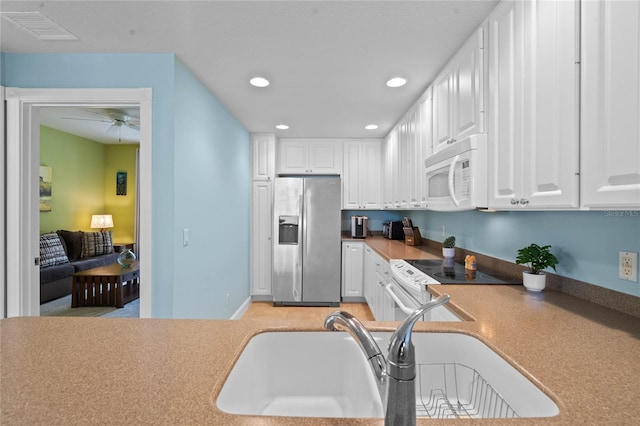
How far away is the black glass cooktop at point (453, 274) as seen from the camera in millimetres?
1786

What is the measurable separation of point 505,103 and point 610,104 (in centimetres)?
55

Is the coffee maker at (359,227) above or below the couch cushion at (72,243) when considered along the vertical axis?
above

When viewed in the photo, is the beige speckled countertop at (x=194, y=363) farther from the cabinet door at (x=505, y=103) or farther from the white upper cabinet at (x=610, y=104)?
the cabinet door at (x=505, y=103)

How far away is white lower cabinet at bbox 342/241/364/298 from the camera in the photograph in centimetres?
427

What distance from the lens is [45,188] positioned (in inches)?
186

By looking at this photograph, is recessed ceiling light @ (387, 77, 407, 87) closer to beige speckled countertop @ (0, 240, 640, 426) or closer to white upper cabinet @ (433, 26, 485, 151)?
white upper cabinet @ (433, 26, 485, 151)

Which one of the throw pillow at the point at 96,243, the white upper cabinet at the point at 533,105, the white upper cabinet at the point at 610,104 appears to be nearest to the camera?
the white upper cabinet at the point at 610,104

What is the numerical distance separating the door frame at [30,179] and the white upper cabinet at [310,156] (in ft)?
8.33

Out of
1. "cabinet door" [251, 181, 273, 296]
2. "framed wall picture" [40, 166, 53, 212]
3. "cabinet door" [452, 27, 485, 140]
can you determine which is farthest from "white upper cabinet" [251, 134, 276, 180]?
"framed wall picture" [40, 166, 53, 212]

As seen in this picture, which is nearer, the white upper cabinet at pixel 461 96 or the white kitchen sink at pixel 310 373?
the white kitchen sink at pixel 310 373

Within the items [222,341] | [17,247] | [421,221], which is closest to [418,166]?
[421,221]

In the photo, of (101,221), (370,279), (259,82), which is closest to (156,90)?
(259,82)


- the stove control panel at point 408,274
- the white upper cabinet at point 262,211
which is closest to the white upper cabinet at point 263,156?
the white upper cabinet at point 262,211

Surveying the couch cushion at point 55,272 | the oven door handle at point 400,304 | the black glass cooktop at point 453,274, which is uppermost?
the black glass cooktop at point 453,274
